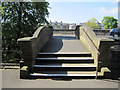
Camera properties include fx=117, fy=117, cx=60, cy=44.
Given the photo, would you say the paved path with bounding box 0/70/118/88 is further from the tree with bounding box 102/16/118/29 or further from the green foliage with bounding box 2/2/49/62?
the tree with bounding box 102/16/118/29

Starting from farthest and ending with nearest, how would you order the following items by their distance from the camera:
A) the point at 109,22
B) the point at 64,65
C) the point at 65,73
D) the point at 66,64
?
the point at 109,22 → the point at 66,64 → the point at 64,65 → the point at 65,73

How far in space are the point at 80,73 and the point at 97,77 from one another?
0.76 meters

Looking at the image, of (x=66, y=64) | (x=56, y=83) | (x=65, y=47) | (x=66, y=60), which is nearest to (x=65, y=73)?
(x=66, y=64)

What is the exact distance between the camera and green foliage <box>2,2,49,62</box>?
11282 millimetres

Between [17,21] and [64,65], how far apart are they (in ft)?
27.1

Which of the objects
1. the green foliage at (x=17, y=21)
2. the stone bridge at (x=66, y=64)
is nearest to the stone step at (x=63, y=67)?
the stone bridge at (x=66, y=64)

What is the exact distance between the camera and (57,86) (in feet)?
14.6

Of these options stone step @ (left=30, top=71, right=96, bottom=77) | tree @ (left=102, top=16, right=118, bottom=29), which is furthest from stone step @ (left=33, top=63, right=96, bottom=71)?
tree @ (left=102, top=16, right=118, bottom=29)

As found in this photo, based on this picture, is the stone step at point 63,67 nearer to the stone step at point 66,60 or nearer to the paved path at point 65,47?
the stone step at point 66,60

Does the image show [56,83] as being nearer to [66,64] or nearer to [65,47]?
[66,64]

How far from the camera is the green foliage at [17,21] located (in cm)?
1128

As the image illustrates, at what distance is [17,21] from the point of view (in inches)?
469

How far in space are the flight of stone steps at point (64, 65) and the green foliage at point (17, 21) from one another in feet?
18.4

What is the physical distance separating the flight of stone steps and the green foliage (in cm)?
560
